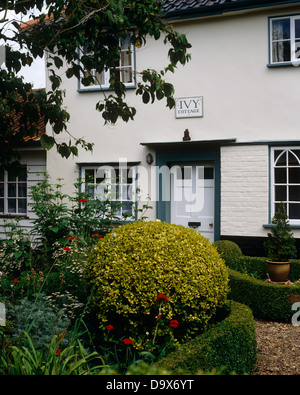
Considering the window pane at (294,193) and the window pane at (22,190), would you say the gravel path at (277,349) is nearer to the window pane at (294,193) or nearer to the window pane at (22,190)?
the window pane at (294,193)

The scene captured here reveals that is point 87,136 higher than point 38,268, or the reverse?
point 87,136

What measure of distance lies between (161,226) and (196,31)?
6.46m

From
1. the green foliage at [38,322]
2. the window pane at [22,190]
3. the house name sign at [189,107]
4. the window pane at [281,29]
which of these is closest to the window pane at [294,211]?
the house name sign at [189,107]

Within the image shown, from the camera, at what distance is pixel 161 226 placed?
184 inches

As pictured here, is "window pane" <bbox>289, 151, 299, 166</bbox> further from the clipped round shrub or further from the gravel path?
the gravel path

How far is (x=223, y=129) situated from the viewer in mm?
9258

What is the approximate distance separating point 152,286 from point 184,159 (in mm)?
6002

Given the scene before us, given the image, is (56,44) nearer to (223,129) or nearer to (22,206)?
(223,129)

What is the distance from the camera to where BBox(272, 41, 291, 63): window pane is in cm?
888

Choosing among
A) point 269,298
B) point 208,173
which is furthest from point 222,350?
point 208,173

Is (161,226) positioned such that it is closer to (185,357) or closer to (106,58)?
(185,357)

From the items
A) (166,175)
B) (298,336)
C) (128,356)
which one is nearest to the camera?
(128,356)

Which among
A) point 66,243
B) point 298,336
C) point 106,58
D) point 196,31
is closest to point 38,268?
point 66,243

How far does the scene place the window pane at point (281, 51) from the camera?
8878 mm
